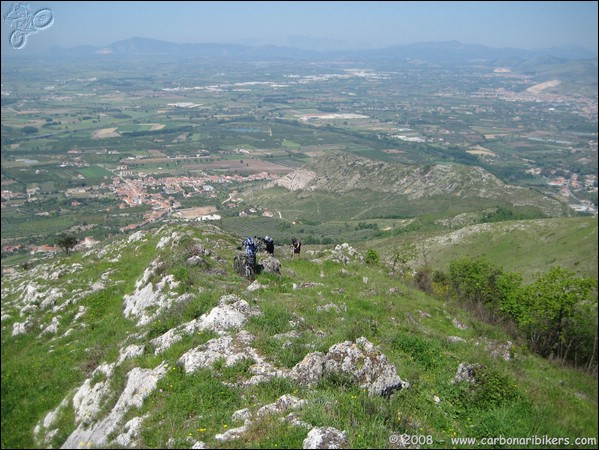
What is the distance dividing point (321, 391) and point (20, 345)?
2326 cm

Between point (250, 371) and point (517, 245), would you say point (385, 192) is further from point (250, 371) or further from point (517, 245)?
point (250, 371)

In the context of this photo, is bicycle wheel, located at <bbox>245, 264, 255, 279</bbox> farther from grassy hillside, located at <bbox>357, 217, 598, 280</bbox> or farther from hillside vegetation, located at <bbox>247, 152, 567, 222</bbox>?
hillside vegetation, located at <bbox>247, 152, 567, 222</bbox>

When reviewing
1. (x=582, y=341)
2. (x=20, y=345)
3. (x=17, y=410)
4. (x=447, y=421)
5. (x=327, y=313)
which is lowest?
(x=582, y=341)

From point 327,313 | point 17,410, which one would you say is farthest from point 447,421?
point 17,410

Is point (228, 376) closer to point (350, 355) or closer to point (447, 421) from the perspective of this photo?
point (350, 355)

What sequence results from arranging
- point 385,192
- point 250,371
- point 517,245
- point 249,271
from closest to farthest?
point 250,371, point 249,271, point 517,245, point 385,192

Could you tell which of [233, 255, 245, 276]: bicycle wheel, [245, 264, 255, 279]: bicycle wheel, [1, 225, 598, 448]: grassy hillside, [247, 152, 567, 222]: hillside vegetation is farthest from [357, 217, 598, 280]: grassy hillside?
[247, 152, 567, 222]: hillside vegetation

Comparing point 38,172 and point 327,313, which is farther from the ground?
point 327,313

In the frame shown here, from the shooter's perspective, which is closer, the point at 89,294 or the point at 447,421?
the point at 447,421

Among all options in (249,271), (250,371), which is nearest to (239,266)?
(249,271)

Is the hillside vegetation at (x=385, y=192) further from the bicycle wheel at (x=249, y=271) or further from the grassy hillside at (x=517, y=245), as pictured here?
the bicycle wheel at (x=249, y=271)

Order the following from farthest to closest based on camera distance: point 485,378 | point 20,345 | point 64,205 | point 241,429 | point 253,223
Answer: point 64,205 < point 253,223 < point 20,345 < point 485,378 < point 241,429

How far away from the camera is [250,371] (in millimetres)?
13547

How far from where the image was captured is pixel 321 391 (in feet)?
39.1
